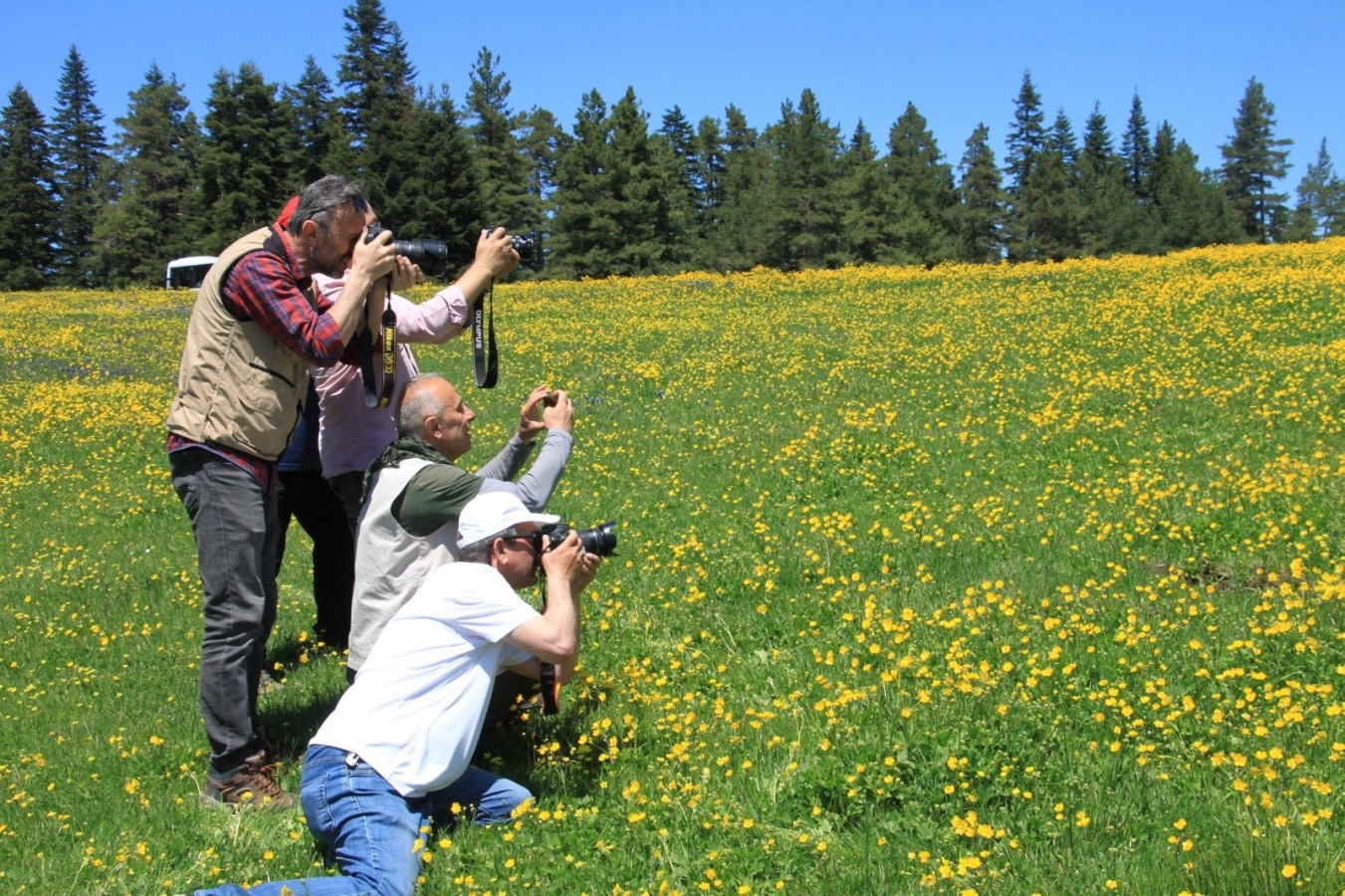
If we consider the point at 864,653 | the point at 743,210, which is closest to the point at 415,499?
the point at 864,653

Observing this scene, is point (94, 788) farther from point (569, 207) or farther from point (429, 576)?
point (569, 207)

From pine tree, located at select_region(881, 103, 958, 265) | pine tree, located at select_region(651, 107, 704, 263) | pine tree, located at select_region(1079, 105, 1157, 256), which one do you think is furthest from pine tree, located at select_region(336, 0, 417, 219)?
pine tree, located at select_region(1079, 105, 1157, 256)

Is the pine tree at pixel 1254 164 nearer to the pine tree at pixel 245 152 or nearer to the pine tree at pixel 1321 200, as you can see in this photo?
the pine tree at pixel 1321 200

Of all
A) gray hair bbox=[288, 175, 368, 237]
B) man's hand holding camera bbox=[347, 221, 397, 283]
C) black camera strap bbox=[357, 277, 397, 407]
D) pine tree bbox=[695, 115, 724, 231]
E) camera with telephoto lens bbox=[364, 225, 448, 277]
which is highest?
pine tree bbox=[695, 115, 724, 231]

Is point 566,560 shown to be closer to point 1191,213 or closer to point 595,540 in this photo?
point 595,540

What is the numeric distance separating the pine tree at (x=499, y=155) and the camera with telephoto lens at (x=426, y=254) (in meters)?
50.0

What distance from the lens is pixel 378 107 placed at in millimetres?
52031

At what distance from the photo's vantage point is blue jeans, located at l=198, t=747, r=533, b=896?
3.31 m

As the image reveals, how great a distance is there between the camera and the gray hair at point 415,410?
4242mm

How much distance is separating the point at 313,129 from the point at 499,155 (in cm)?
1010

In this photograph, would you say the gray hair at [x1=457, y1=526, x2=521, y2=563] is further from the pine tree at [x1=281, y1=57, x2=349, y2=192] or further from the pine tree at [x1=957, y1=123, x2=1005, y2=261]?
the pine tree at [x1=957, y1=123, x2=1005, y2=261]

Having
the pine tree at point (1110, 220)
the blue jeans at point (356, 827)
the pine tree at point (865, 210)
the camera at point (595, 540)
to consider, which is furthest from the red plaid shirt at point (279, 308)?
the pine tree at point (1110, 220)

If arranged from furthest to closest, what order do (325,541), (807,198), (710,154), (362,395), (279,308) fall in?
1. (710,154)
2. (807,198)
3. (325,541)
4. (362,395)
5. (279,308)

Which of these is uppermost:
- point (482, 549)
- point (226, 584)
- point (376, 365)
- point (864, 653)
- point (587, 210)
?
point (587, 210)
